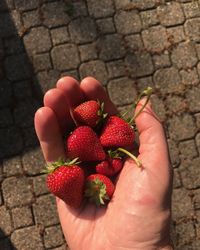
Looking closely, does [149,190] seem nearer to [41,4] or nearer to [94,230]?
[94,230]

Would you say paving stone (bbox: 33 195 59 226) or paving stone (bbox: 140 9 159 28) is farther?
paving stone (bbox: 140 9 159 28)

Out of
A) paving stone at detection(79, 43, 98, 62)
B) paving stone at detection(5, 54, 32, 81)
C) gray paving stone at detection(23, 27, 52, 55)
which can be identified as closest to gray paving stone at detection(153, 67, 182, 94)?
paving stone at detection(79, 43, 98, 62)

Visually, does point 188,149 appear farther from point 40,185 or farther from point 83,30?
point 83,30

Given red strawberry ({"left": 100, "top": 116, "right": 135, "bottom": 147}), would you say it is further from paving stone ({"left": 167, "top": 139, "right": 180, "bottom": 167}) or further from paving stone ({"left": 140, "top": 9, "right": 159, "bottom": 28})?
paving stone ({"left": 140, "top": 9, "right": 159, "bottom": 28})

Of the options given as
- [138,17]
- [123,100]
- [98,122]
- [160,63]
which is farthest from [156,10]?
[98,122]

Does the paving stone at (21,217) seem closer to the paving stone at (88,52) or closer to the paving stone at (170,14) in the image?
the paving stone at (88,52)

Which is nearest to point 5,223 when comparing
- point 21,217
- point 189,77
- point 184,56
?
point 21,217
